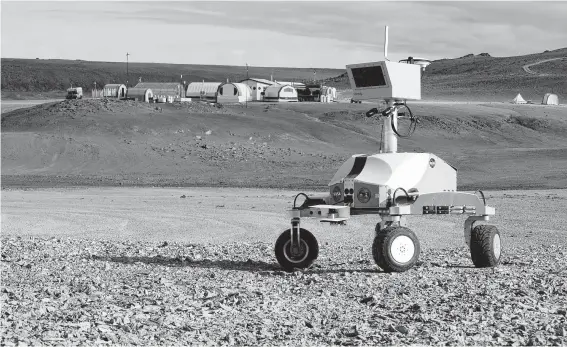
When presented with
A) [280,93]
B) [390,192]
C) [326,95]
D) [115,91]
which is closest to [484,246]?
[390,192]

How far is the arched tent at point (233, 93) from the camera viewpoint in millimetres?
73000

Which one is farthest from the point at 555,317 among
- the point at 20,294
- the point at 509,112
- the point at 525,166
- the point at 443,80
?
the point at 443,80

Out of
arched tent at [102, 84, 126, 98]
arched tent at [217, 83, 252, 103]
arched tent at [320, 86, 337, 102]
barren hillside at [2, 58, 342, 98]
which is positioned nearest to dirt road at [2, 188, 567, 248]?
arched tent at [217, 83, 252, 103]

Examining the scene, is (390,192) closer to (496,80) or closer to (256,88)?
(256,88)

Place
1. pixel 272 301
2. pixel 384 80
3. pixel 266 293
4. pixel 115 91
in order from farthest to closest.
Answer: pixel 115 91
pixel 384 80
pixel 266 293
pixel 272 301

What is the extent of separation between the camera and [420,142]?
49719 millimetres

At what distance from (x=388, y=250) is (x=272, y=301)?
1.91 meters

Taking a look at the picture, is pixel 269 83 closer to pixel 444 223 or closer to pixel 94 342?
pixel 444 223

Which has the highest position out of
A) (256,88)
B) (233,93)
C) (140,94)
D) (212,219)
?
(256,88)

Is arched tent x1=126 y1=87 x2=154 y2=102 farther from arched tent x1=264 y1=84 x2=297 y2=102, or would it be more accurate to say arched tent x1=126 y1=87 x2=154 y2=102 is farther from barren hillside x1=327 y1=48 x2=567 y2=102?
barren hillside x1=327 y1=48 x2=567 y2=102

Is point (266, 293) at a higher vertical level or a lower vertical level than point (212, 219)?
higher

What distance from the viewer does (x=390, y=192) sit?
455 inches

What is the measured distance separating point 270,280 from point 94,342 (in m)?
3.58

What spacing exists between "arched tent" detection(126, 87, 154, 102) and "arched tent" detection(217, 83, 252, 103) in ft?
16.2
